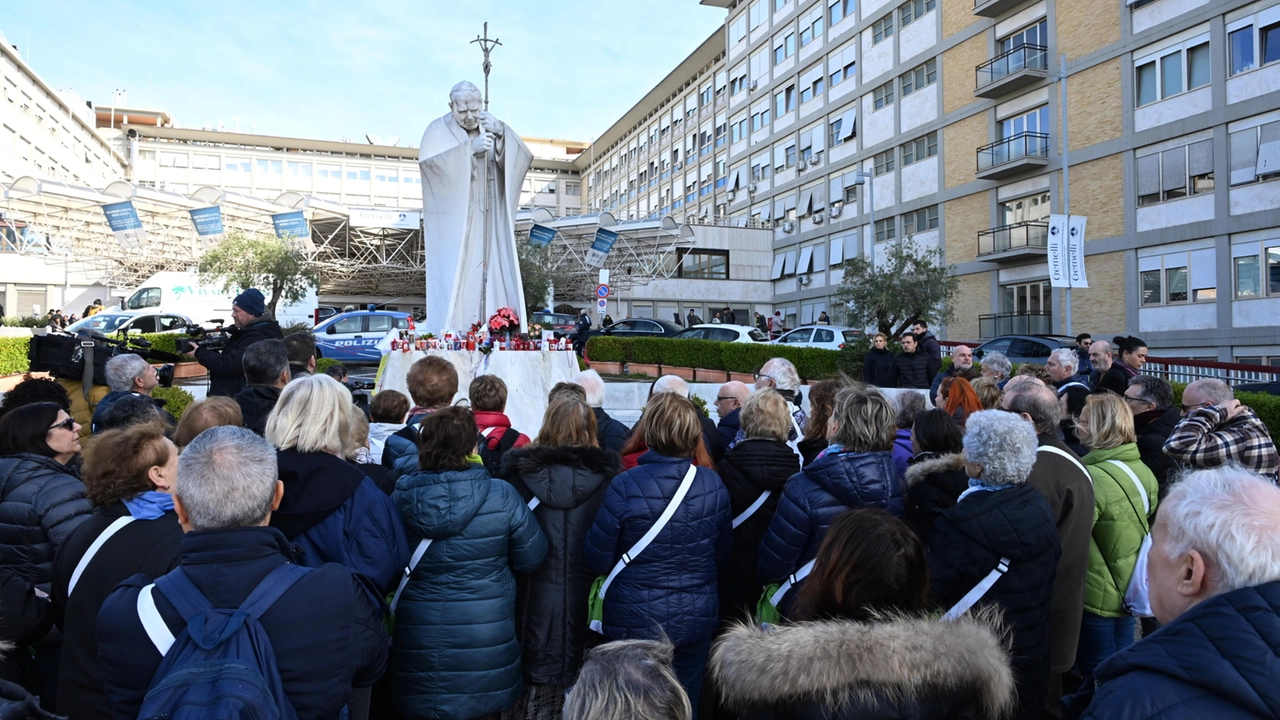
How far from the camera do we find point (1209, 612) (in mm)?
1729

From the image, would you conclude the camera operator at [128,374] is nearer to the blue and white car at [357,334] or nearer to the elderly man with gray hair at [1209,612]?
the elderly man with gray hair at [1209,612]

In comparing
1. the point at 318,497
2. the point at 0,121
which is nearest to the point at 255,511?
the point at 318,497

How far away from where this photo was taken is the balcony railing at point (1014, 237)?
29031mm

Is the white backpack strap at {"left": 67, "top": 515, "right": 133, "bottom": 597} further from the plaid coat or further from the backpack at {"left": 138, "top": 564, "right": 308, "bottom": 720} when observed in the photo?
the plaid coat

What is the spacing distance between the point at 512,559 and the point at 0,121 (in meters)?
56.8

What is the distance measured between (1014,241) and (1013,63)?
20.6 ft

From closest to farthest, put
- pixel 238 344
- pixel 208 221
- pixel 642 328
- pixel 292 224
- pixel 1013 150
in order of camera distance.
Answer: pixel 238 344 → pixel 1013 150 → pixel 642 328 → pixel 208 221 → pixel 292 224

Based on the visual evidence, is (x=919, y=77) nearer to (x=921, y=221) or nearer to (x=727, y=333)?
(x=921, y=221)

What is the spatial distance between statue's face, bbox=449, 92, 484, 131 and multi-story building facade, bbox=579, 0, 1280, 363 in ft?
64.1

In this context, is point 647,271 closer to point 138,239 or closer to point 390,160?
point 138,239

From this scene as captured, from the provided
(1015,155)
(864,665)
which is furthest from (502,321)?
(1015,155)

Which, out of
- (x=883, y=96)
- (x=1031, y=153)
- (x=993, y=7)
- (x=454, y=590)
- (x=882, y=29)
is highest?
(x=882, y=29)

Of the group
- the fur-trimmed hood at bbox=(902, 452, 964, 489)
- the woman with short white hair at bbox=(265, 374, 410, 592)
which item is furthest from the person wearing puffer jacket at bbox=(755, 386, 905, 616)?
the woman with short white hair at bbox=(265, 374, 410, 592)

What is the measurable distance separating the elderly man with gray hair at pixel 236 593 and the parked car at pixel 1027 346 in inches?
806
